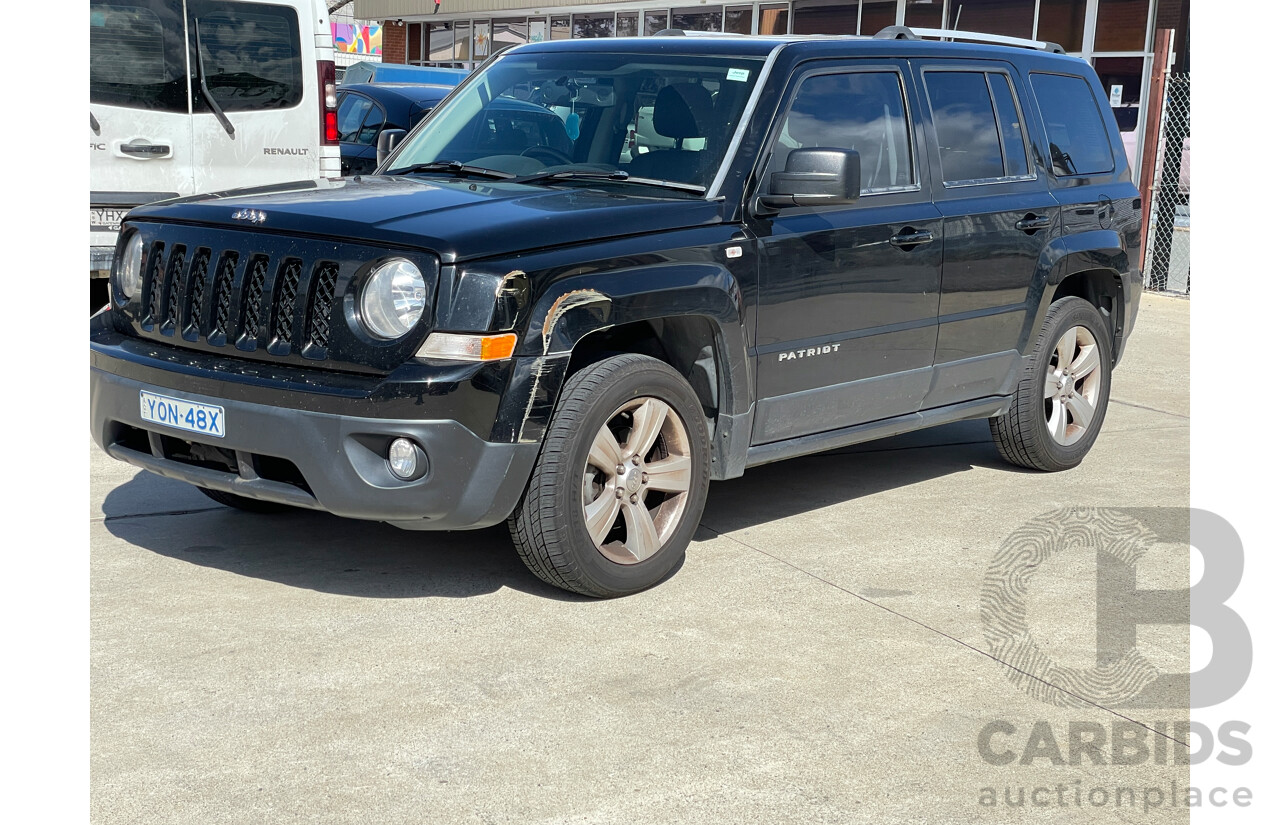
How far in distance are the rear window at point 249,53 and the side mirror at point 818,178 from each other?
17.9 ft

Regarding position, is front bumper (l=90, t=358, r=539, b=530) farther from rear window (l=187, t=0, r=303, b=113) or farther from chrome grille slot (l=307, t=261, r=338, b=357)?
rear window (l=187, t=0, r=303, b=113)

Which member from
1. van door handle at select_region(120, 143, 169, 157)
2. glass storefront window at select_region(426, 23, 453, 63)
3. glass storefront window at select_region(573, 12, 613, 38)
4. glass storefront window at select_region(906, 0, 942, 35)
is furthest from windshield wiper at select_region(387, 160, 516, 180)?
glass storefront window at select_region(426, 23, 453, 63)

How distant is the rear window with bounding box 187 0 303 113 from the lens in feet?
30.3

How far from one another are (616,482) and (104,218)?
5603 millimetres

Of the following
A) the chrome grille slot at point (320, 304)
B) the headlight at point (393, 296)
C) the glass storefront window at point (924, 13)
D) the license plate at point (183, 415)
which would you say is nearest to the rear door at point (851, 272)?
the headlight at point (393, 296)

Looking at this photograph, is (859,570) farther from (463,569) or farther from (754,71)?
(754,71)

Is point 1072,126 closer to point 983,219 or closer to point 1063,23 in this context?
point 983,219

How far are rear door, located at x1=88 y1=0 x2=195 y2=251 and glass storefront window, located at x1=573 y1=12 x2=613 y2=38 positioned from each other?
1666 centimetres

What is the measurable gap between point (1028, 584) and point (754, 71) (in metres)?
2.15

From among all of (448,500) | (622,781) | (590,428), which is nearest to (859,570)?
(590,428)

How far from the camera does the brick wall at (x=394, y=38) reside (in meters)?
32.2

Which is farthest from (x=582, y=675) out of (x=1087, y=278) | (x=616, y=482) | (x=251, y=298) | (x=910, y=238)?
(x=1087, y=278)

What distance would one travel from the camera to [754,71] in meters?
5.37

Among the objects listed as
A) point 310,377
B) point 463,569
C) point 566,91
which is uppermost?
point 566,91
